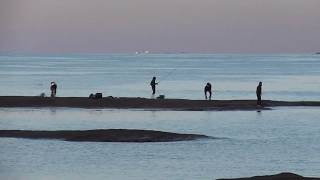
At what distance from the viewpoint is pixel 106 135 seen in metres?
39.8

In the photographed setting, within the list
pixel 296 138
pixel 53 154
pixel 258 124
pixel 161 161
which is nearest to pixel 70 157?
pixel 53 154

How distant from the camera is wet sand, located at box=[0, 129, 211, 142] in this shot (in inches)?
1537

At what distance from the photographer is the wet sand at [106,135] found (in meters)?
39.0

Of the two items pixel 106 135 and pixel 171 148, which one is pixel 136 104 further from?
pixel 171 148

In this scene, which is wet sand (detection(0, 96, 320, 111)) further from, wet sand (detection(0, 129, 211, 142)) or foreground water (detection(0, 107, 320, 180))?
wet sand (detection(0, 129, 211, 142))

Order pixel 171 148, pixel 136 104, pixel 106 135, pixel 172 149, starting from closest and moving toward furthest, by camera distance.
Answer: pixel 172 149
pixel 171 148
pixel 106 135
pixel 136 104

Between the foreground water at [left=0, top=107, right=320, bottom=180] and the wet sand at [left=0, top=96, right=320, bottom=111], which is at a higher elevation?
the wet sand at [left=0, top=96, right=320, bottom=111]

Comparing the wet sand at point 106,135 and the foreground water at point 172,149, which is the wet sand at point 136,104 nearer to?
the foreground water at point 172,149

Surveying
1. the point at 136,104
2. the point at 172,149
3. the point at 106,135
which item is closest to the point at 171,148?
the point at 172,149

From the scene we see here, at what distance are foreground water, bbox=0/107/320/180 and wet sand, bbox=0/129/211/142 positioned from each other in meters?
1.01

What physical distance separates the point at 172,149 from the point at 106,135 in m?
4.68

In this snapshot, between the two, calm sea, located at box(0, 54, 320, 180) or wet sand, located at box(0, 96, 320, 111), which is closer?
calm sea, located at box(0, 54, 320, 180)

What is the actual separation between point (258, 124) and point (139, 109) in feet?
40.1

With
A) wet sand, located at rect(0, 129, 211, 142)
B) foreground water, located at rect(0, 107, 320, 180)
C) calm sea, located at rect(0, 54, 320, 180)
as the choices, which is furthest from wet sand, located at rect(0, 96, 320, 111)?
wet sand, located at rect(0, 129, 211, 142)
